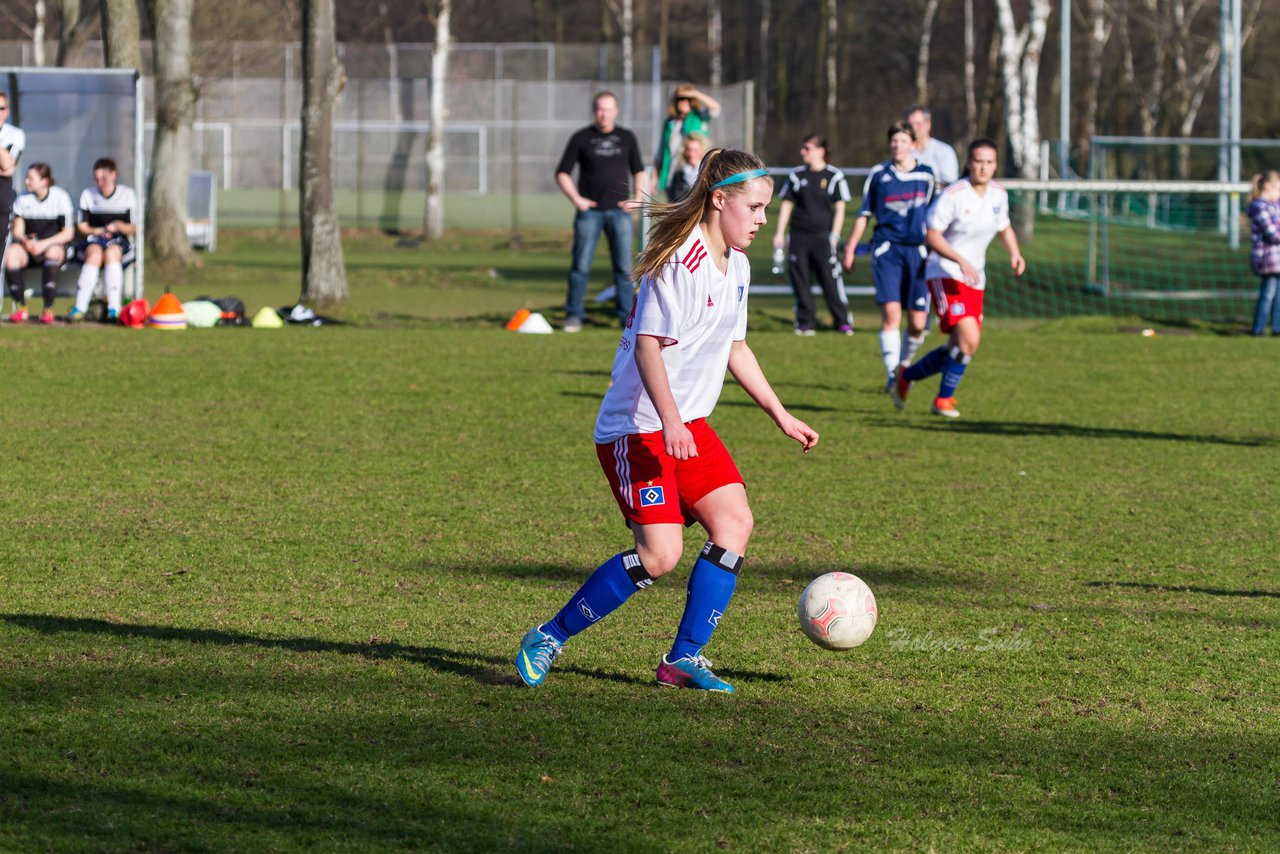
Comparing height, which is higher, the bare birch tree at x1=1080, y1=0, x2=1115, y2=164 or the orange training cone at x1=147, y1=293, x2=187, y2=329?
the bare birch tree at x1=1080, y1=0, x2=1115, y2=164

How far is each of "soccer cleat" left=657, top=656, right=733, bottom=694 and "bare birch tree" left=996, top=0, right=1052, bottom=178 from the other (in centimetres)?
3286

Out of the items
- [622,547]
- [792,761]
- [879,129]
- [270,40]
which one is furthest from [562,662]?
[879,129]

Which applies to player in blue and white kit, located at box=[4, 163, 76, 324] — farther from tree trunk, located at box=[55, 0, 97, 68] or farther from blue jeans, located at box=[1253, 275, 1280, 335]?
tree trunk, located at box=[55, 0, 97, 68]

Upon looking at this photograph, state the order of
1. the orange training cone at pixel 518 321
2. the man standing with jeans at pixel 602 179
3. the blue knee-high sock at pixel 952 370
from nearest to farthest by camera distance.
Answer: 1. the blue knee-high sock at pixel 952 370
2. the man standing with jeans at pixel 602 179
3. the orange training cone at pixel 518 321

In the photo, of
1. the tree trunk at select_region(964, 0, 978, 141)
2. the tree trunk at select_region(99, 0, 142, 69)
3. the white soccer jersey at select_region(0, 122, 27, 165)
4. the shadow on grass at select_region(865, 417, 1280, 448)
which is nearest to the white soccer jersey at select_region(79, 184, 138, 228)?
the white soccer jersey at select_region(0, 122, 27, 165)

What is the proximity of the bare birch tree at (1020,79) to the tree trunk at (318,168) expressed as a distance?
21.9 metres

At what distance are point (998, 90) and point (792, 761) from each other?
55.7 m

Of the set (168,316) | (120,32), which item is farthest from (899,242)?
(120,32)

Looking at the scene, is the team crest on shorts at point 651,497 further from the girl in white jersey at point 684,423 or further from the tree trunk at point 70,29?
the tree trunk at point 70,29

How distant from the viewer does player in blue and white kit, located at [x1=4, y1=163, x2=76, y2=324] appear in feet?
51.4

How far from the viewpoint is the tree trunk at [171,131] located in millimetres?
22344

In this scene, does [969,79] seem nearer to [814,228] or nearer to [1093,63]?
[1093,63]

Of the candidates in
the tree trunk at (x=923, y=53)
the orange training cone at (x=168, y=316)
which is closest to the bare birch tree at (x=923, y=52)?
the tree trunk at (x=923, y=53)

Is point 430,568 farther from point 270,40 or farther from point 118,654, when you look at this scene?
point 270,40
